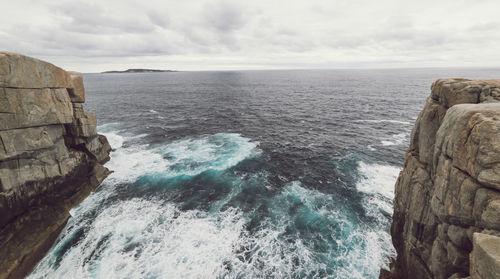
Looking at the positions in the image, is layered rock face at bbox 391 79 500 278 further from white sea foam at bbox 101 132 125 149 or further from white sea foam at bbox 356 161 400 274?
white sea foam at bbox 101 132 125 149

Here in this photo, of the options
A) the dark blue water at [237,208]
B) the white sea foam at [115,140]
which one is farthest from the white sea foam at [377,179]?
the white sea foam at [115,140]

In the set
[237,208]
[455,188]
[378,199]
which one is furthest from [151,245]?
[378,199]

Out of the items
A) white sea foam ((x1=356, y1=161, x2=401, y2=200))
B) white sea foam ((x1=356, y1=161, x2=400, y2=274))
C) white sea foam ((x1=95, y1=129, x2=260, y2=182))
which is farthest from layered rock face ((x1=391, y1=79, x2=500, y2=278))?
white sea foam ((x1=95, y1=129, x2=260, y2=182))

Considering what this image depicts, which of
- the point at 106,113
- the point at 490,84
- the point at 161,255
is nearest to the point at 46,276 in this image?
the point at 161,255

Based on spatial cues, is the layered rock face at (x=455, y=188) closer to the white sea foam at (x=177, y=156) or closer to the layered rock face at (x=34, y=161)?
the white sea foam at (x=177, y=156)

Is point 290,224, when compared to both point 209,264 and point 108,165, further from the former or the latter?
point 108,165

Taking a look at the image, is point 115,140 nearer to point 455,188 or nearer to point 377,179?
point 377,179
